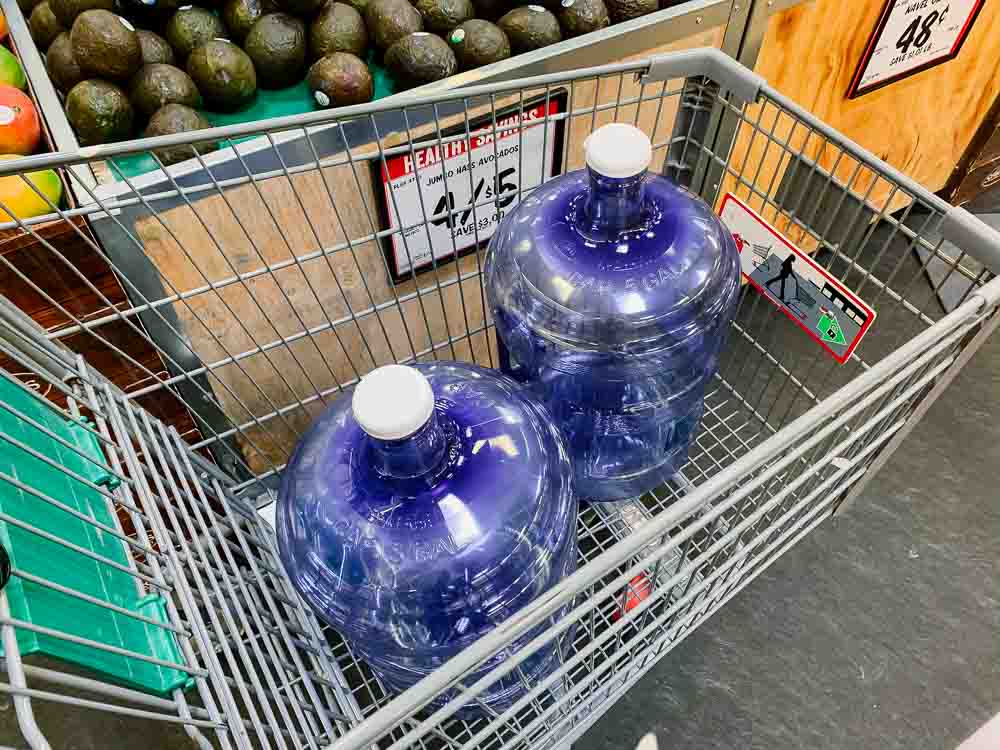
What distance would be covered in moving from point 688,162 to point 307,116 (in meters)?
0.64

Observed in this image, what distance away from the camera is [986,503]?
55.4 inches

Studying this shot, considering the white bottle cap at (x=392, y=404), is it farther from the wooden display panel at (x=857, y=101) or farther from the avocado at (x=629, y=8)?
the avocado at (x=629, y=8)

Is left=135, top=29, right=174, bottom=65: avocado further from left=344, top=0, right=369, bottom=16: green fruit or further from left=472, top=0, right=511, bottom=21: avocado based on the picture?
left=472, top=0, right=511, bottom=21: avocado

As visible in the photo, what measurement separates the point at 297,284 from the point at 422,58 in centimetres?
37

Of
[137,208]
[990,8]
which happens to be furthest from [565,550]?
[990,8]

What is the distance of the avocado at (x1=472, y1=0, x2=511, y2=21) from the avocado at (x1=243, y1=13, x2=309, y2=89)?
290 mm

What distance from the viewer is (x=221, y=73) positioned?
39.4 inches

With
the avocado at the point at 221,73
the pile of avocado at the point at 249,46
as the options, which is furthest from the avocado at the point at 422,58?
the avocado at the point at 221,73

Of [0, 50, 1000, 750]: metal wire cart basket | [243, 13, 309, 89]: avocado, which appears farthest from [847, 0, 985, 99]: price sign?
[243, 13, 309, 89]: avocado

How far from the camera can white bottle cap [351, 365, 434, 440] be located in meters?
0.50

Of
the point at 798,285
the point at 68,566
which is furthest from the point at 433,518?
the point at 798,285

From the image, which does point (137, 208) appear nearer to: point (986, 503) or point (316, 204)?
point (316, 204)

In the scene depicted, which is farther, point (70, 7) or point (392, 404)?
point (70, 7)

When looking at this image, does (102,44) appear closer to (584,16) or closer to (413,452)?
(584,16)
